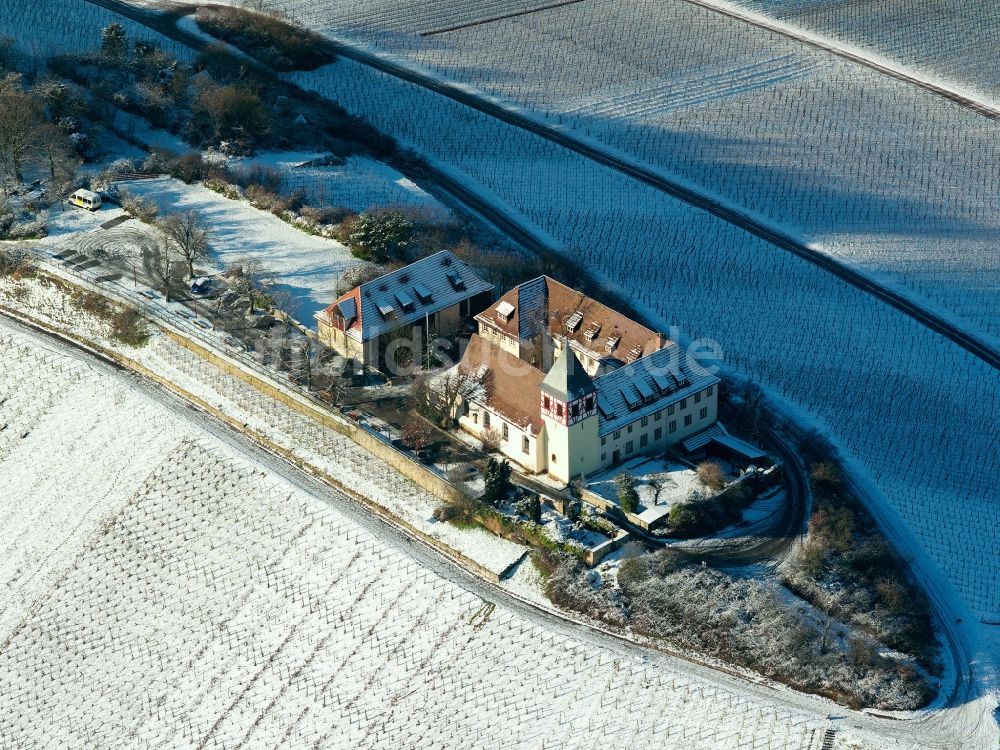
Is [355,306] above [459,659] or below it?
above

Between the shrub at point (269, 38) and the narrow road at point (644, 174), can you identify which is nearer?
the narrow road at point (644, 174)

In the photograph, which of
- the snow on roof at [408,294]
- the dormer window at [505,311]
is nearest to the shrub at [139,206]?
the snow on roof at [408,294]

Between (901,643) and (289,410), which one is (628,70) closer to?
(289,410)

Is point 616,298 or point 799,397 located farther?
point 616,298

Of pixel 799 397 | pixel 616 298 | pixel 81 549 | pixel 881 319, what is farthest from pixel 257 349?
→ pixel 881 319

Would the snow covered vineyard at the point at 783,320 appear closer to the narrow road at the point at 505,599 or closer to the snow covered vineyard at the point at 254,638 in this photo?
the narrow road at the point at 505,599
